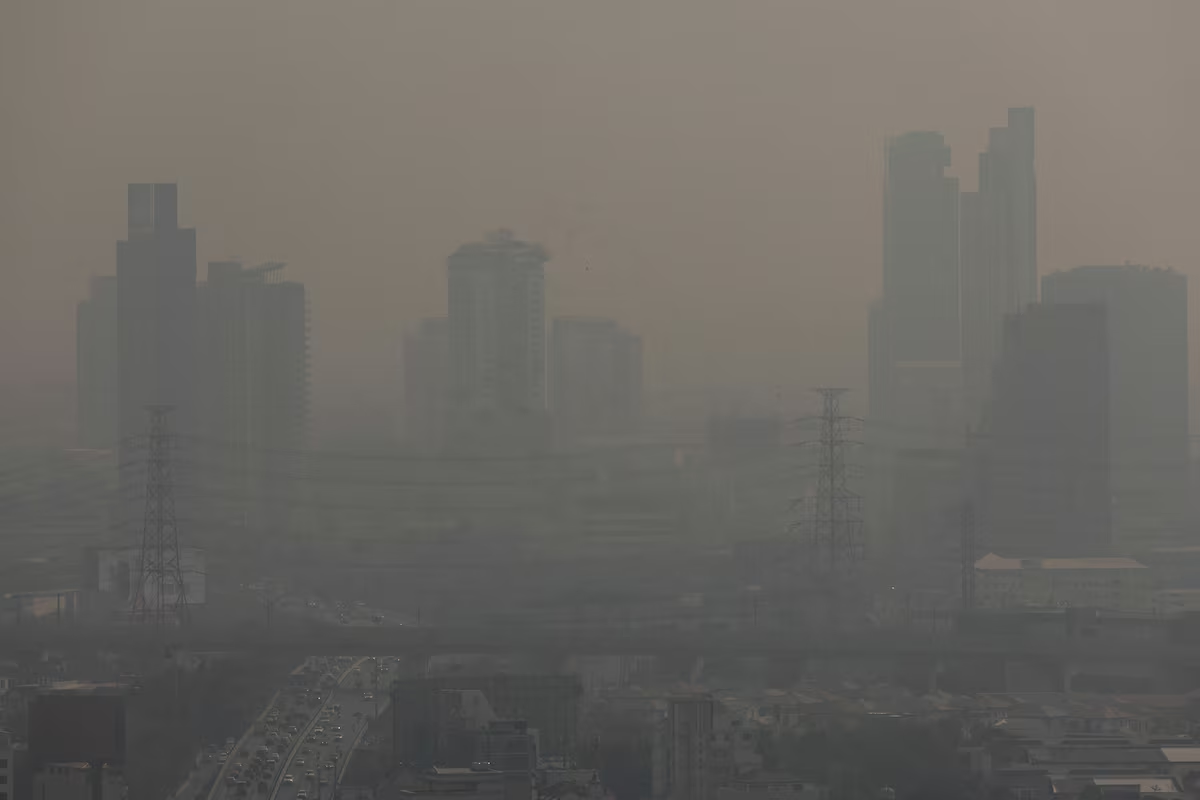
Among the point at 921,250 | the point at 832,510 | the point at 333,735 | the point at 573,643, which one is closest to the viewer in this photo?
the point at 333,735

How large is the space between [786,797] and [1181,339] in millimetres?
7201

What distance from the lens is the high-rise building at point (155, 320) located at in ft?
35.9

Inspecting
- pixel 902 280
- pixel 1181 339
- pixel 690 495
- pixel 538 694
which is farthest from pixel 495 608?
pixel 1181 339

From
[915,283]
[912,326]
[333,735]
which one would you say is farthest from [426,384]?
[333,735]

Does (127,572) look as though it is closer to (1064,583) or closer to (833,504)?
(833,504)

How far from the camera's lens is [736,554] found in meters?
10.6

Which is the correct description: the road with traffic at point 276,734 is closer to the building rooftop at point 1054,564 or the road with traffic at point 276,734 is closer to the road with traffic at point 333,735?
the road with traffic at point 333,735

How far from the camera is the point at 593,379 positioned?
1088cm

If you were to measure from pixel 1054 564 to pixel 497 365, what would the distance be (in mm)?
3460

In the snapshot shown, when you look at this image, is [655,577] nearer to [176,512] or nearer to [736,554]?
[736,554]

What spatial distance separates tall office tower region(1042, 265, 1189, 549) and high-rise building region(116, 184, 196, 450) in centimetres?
537

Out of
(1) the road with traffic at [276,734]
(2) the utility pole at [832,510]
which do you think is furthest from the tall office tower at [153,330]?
(2) the utility pole at [832,510]

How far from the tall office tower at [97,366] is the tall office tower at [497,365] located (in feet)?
5.86

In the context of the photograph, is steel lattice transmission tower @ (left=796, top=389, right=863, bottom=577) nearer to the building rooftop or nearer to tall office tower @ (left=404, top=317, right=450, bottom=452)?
the building rooftop
